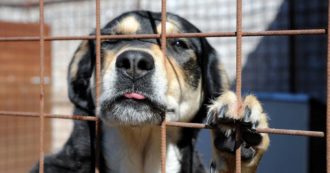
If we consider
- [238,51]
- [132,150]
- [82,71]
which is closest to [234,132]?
[238,51]

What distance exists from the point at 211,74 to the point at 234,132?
104 cm

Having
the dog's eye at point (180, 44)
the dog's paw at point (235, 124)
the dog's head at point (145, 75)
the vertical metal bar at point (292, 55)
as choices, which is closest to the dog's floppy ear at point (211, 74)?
the dog's head at point (145, 75)

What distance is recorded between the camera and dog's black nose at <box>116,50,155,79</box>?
1.73 m

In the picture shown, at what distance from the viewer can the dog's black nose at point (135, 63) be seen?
5.68 feet

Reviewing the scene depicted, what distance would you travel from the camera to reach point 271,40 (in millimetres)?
5332

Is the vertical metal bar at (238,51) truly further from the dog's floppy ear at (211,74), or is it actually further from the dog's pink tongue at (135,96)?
the dog's floppy ear at (211,74)

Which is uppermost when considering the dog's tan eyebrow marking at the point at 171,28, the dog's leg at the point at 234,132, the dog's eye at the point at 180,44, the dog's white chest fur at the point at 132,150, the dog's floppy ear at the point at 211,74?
the dog's tan eyebrow marking at the point at 171,28

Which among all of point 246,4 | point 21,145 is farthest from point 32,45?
point 246,4

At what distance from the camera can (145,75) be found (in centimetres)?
177

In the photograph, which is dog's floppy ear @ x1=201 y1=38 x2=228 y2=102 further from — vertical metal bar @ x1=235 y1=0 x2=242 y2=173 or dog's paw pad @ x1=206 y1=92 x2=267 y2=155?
vertical metal bar @ x1=235 y1=0 x2=242 y2=173

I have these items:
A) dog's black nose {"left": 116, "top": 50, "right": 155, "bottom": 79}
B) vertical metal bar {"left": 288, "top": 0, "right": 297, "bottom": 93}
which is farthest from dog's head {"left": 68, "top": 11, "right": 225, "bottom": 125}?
vertical metal bar {"left": 288, "top": 0, "right": 297, "bottom": 93}

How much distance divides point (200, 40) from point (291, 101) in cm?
158

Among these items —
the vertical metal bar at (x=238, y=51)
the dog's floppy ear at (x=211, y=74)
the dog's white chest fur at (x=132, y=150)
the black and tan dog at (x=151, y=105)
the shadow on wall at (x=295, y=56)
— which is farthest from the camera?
the shadow on wall at (x=295, y=56)

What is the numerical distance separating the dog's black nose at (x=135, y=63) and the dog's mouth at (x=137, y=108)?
0.27 ft
